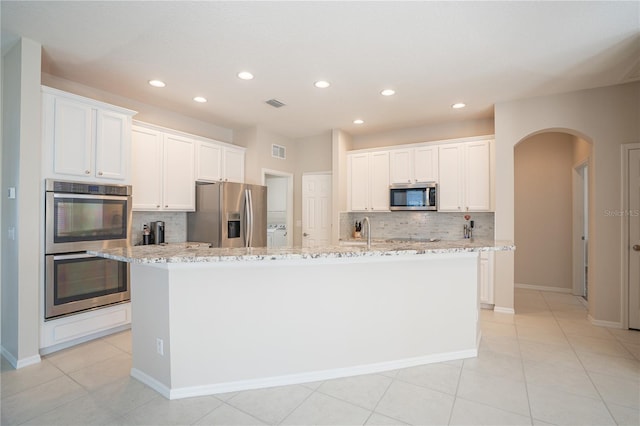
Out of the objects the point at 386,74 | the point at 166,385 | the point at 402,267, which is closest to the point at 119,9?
the point at 386,74

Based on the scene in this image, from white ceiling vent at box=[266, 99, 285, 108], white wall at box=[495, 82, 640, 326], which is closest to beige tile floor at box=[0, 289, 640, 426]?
white wall at box=[495, 82, 640, 326]

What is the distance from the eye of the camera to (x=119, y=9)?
2381 millimetres

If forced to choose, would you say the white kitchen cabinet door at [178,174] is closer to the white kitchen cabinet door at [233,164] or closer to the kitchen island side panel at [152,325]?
the white kitchen cabinet door at [233,164]

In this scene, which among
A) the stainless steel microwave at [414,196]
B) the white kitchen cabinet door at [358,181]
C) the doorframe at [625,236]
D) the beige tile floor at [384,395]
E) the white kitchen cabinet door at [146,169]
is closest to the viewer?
the beige tile floor at [384,395]

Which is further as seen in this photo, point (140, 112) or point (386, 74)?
point (140, 112)

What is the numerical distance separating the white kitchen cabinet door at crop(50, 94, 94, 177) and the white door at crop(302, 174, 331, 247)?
11.7ft

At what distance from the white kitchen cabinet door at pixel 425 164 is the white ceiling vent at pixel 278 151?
7.75 feet

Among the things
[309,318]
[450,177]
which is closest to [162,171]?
[309,318]

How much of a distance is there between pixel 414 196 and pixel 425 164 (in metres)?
0.53

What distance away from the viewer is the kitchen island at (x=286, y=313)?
227 centimetres

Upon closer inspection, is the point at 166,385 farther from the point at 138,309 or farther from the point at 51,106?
the point at 51,106

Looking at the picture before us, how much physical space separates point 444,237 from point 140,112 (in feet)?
15.9

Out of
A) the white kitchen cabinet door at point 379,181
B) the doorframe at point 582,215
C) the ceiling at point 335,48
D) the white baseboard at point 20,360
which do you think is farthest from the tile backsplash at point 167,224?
the doorframe at point 582,215

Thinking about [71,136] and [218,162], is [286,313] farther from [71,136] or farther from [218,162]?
[218,162]
